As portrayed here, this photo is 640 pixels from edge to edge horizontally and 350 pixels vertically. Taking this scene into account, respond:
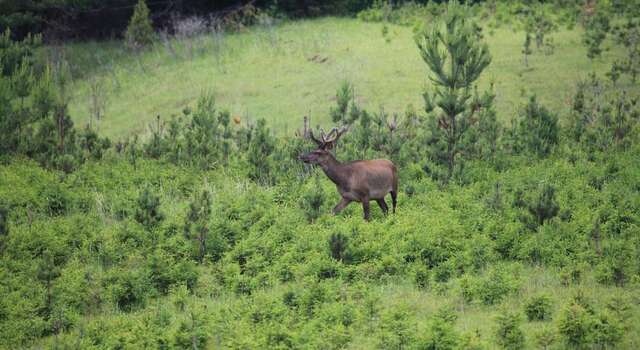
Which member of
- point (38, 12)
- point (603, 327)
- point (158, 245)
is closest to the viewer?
point (603, 327)

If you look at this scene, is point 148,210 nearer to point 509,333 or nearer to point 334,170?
point 334,170

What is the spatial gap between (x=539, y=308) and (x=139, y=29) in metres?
29.4

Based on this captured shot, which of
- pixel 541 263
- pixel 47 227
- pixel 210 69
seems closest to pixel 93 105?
pixel 210 69

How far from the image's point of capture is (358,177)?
15742 mm

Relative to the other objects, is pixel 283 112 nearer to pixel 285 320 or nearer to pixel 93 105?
pixel 93 105

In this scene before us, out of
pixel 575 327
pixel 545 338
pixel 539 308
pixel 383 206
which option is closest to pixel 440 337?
pixel 545 338

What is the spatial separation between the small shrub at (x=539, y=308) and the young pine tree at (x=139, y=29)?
2873 cm

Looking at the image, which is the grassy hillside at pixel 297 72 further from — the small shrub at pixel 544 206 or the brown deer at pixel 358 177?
the small shrub at pixel 544 206

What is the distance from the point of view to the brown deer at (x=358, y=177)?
619 inches

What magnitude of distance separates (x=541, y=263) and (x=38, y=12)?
31.8m

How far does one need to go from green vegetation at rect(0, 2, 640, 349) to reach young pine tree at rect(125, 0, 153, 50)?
1089 centimetres

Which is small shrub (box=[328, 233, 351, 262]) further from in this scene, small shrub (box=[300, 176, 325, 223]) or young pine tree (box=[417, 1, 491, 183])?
young pine tree (box=[417, 1, 491, 183])

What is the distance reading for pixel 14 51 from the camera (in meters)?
25.4

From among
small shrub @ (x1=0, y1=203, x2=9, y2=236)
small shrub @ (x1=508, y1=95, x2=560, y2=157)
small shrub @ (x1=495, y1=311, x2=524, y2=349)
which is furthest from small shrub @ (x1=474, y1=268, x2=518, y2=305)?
small shrub @ (x1=0, y1=203, x2=9, y2=236)
